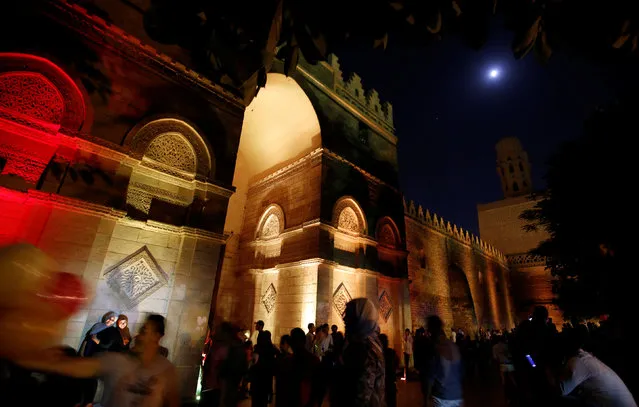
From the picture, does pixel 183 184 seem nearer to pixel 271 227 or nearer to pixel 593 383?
pixel 271 227

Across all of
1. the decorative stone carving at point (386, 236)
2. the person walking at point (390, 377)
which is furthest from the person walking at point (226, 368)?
the decorative stone carving at point (386, 236)

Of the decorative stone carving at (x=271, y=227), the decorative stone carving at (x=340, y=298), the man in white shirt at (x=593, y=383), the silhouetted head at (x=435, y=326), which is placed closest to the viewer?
the man in white shirt at (x=593, y=383)

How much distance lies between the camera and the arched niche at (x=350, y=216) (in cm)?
912

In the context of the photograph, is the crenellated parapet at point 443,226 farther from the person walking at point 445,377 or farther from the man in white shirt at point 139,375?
the man in white shirt at point 139,375

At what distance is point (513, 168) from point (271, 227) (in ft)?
122

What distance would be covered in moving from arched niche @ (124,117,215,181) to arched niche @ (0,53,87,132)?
0.93m

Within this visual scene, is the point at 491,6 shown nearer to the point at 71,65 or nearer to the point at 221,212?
the point at 221,212

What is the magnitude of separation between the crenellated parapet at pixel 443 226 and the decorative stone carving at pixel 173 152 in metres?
12.0

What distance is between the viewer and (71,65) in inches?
199

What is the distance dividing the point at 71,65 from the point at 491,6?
6486mm

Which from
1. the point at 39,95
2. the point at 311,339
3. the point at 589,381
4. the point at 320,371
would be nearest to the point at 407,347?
the point at 311,339

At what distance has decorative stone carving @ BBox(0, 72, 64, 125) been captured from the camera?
179 inches

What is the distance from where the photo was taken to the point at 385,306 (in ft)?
31.5

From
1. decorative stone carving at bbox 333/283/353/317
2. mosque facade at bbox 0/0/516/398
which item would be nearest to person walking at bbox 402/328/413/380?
mosque facade at bbox 0/0/516/398
